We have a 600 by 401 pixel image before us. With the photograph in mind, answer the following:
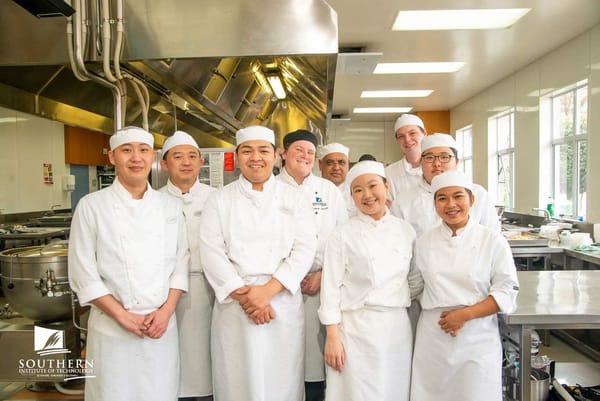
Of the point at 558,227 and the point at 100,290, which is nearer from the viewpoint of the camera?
the point at 100,290

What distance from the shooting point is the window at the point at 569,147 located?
453cm

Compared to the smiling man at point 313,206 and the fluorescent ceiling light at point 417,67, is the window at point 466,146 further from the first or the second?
the smiling man at point 313,206

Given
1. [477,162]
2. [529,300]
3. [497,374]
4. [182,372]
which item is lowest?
[182,372]

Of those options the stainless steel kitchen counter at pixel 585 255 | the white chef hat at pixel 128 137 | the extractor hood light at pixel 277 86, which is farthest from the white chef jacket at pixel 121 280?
the stainless steel kitchen counter at pixel 585 255

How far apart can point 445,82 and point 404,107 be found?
78.0 inches

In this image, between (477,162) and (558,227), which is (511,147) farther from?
(558,227)

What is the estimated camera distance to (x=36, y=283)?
204cm

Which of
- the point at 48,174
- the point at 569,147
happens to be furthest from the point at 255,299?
the point at 48,174

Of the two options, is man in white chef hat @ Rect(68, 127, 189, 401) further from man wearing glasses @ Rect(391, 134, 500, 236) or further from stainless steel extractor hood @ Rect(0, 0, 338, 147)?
man wearing glasses @ Rect(391, 134, 500, 236)

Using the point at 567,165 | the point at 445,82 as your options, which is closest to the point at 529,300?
the point at 567,165

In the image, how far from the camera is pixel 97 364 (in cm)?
172

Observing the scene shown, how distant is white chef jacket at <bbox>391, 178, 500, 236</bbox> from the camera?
2.09 metres

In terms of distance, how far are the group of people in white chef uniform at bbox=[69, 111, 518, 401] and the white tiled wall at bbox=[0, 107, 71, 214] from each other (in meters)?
4.46

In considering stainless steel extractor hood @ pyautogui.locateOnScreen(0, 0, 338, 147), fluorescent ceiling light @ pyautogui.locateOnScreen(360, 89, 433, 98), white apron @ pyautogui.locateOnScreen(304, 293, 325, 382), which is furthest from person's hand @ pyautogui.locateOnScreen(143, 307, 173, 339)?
fluorescent ceiling light @ pyautogui.locateOnScreen(360, 89, 433, 98)
